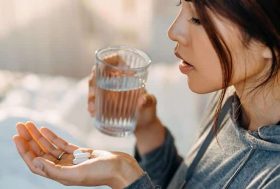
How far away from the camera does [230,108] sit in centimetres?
100

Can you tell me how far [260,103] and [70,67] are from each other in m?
1.27

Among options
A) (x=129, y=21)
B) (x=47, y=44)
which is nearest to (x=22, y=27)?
(x=47, y=44)

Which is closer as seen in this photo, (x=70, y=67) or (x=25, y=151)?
(x=25, y=151)

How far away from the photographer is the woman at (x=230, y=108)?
781 mm

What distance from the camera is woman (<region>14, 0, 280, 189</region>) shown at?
2.56 ft

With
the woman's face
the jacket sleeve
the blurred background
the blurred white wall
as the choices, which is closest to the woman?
the woman's face

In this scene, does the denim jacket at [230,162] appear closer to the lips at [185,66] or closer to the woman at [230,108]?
the woman at [230,108]

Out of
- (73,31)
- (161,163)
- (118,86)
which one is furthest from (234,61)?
(73,31)

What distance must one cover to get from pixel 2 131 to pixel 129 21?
3.15 ft

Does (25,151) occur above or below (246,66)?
below

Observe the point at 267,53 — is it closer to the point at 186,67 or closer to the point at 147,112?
the point at 186,67

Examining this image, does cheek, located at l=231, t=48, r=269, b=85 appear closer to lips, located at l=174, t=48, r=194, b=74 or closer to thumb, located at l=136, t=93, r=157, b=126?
lips, located at l=174, t=48, r=194, b=74

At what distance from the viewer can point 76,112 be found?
1.47 m

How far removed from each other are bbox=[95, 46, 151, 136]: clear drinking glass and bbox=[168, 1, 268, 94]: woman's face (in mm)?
176
